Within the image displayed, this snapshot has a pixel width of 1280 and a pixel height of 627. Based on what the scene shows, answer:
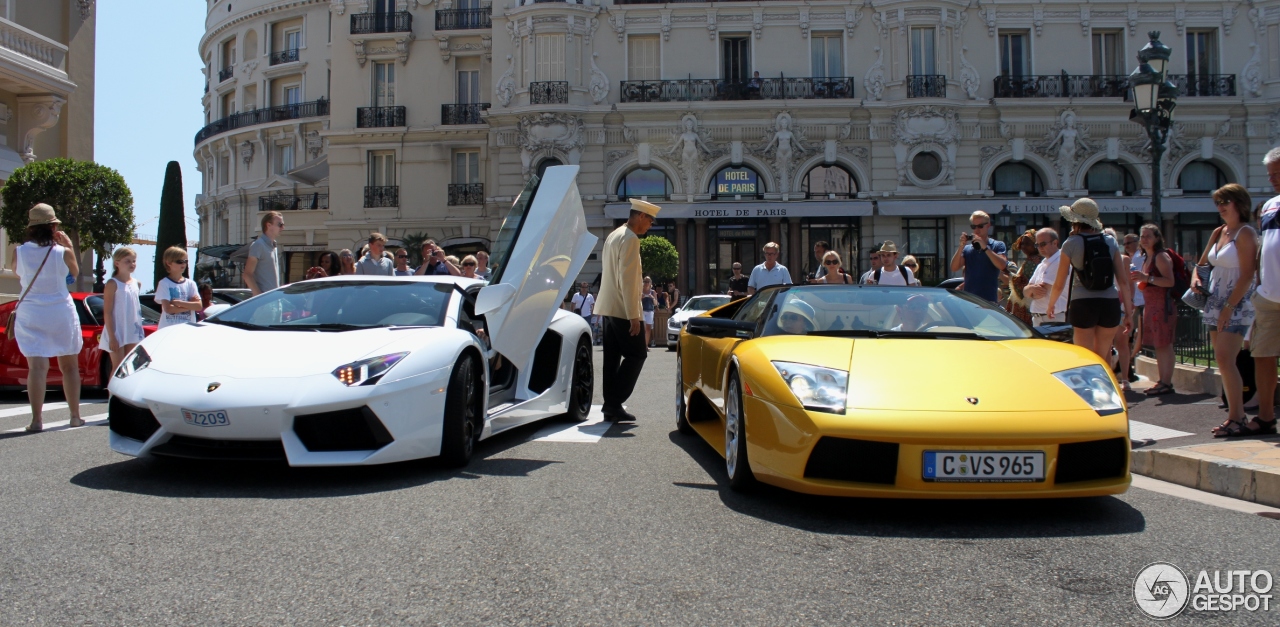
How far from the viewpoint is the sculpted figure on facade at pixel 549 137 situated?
3117 cm

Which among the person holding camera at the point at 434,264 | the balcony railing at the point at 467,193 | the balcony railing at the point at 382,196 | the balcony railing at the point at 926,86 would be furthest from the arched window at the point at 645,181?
the person holding camera at the point at 434,264

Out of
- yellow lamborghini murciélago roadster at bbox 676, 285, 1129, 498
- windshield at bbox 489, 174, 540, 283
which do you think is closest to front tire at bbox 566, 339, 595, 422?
windshield at bbox 489, 174, 540, 283

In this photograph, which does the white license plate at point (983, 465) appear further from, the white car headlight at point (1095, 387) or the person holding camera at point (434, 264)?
the person holding camera at point (434, 264)

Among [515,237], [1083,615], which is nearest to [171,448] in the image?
[515,237]

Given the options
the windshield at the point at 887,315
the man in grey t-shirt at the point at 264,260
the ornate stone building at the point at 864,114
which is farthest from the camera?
the ornate stone building at the point at 864,114

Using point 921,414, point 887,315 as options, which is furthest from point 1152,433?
point 921,414

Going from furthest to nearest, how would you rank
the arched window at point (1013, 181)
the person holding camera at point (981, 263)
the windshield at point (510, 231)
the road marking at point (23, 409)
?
the arched window at point (1013, 181)
the person holding camera at point (981, 263)
the road marking at point (23, 409)
the windshield at point (510, 231)

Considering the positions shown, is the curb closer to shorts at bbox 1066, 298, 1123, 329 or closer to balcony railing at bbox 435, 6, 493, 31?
shorts at bbox 1066, 298, 1123, 329

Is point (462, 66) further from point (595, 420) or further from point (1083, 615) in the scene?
point (1083, 615)

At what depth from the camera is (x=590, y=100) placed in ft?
103

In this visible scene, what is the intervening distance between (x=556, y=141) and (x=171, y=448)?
27.2m

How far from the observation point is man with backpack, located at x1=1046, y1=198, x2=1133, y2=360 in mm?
6590

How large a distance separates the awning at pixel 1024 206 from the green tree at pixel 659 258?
289 inches

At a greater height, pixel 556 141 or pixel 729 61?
pixel 729 61
